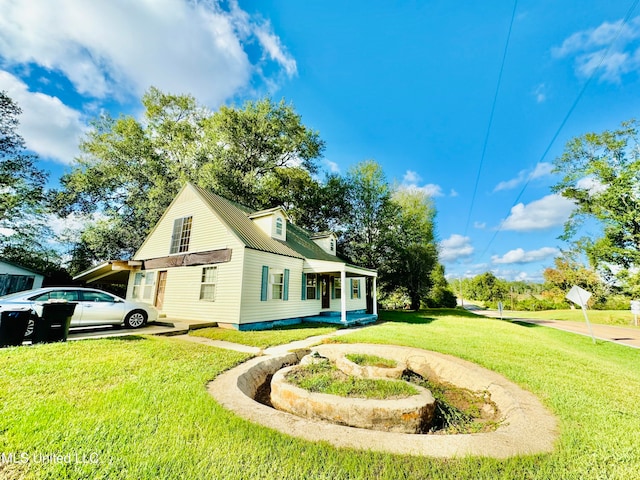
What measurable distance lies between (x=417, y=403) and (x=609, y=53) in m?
11.3

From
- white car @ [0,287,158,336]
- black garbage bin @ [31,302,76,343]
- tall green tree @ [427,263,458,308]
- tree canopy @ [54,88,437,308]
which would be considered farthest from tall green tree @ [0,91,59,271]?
tall green tree @ [427,263,458,308]

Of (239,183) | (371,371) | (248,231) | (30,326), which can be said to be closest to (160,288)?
(248,231)

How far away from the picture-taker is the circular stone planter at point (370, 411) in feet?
10.4

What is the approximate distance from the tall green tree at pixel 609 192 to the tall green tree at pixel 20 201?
1592 inches

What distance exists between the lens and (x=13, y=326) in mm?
5941

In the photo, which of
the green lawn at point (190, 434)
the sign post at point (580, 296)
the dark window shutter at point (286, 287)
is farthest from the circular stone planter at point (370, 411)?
the sign post at point (580, 296)

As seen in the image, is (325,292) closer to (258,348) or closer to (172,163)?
(258,348)

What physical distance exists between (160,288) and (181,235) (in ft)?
9.68

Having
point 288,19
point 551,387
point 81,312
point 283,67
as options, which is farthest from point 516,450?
point 283,67

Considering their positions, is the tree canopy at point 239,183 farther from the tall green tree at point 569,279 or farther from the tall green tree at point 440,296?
the tall green tree at point 569,279

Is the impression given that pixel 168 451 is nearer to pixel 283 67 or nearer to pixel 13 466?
pixel 13 466

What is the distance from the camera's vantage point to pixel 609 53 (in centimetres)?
743

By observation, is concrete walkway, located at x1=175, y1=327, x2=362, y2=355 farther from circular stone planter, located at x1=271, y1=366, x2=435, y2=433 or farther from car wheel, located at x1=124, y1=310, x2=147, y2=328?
circular stone planter, located at x1=271, y1=366, x2=435, y2=433

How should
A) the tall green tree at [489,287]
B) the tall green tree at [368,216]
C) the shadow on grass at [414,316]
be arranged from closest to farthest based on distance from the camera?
the shadow on grass at [414,316] < the tall green tree at [368,216] < the tall green tree at [489,287]
